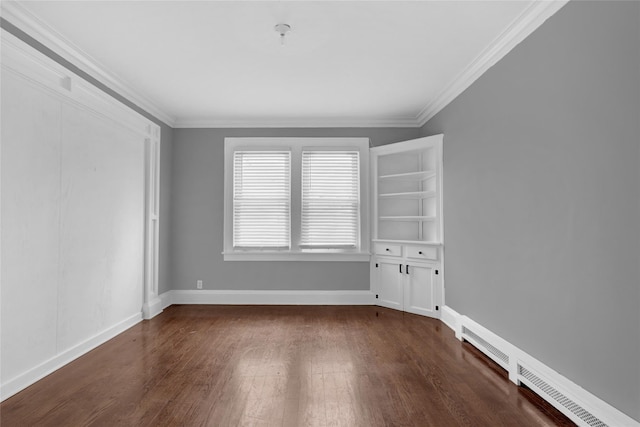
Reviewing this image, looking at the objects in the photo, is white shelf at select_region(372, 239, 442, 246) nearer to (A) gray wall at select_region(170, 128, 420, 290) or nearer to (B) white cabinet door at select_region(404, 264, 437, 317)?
(B) white cabinet door at select_region(404, 264, 437, 317)

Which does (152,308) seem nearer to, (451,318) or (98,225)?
(98,225)

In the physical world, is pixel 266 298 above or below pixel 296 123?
below

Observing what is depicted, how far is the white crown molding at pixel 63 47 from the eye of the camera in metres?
2.69

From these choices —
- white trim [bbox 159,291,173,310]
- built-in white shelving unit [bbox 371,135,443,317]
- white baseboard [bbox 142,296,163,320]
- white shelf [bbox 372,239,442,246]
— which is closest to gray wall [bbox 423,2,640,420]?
white shelf [bbox 372,239,442,246]

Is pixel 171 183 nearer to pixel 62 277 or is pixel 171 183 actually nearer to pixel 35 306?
pixel 62 277

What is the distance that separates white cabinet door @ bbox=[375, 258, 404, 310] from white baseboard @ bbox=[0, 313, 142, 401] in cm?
326

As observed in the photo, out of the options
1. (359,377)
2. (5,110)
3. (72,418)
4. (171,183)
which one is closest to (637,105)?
(359,377)

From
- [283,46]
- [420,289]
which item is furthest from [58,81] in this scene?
[420,289]

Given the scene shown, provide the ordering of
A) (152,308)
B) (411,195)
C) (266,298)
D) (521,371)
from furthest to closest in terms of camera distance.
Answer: (266,298), (411,195), (152,308), (521,371)

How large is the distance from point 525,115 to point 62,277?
4.02 meters

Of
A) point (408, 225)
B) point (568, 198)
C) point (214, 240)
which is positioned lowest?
point (214, 240)

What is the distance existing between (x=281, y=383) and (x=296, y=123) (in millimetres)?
3782

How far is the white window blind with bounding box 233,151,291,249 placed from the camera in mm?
5609

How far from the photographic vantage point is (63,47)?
3.20 m
